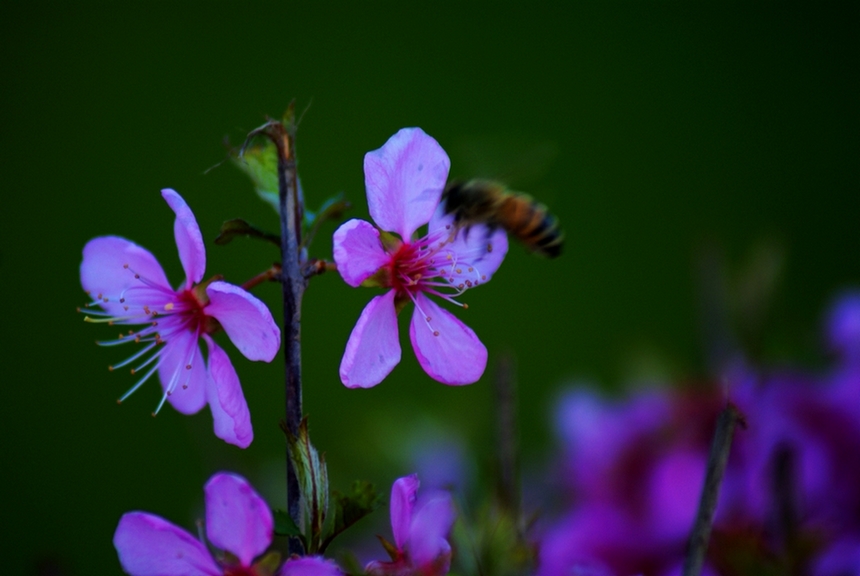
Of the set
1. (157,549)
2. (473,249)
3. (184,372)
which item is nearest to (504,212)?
(473,249)

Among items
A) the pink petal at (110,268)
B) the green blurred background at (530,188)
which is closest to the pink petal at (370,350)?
the pink petal at (110,268)

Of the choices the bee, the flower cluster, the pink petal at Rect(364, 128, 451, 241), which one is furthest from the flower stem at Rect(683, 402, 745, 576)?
the bee

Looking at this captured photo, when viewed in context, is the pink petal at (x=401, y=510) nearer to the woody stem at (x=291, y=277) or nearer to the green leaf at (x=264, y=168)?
the woody stem at (x=291, y=277)

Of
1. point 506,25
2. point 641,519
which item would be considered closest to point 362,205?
point 506,25

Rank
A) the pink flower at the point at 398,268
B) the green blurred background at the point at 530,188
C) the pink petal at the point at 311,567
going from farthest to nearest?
the green blurred background at the point at 530,188
the pink flower at the point at 398,268
the pink petal at the point at 311,567

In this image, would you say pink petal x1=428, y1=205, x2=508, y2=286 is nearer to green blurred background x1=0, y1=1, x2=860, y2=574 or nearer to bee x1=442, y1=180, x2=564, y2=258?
bee x1=442, y1=180, x2=564, y2=258

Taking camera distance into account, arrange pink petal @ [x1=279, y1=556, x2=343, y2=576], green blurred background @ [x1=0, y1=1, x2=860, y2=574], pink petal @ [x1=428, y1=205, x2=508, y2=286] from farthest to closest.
A: green blurred background @ [x1=0, y1=1, x2=860, y2=574]
pink petal @ [x1=428, y1=205, x2=508, y2=286]
pink petal @ [x1=279, y1=556, x2=343, y2=576]

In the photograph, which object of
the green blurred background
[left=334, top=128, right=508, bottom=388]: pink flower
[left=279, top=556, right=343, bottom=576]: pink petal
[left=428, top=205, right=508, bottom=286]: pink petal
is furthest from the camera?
the green blurred background
